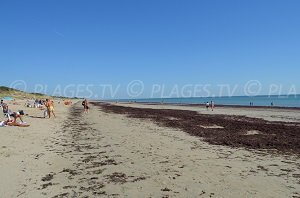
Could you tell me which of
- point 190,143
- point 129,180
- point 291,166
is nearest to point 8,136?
point 190,143

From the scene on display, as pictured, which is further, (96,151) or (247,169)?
(96,151)

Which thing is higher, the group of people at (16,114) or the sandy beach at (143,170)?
the group of people at (16,114)

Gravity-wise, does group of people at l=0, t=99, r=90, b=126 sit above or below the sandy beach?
above

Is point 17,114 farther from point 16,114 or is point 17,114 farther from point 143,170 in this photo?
point 143,170

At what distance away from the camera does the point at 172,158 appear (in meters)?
11.7

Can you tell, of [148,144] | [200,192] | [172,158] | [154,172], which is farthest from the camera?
[148,144]

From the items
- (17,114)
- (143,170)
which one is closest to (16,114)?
(17,114)

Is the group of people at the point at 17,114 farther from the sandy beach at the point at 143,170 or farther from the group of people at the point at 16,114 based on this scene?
the sandy beach at the point at 143,170

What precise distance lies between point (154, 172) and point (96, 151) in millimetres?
4287

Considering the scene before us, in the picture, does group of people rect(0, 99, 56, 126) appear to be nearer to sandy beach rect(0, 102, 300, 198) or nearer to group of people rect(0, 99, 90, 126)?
group of people rect(0, 99, 90, 126)

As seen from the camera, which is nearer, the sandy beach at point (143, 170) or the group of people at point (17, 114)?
the sandy beach at point (143, 170)

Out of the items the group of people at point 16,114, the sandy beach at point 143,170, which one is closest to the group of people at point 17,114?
the group of people at point 16,114

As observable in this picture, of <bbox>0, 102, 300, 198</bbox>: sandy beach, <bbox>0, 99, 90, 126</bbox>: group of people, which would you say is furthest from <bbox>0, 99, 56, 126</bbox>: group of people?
<bbox>0, 102, 300, 198</bbox>: sandy beach

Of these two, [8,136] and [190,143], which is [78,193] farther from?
[8,136]
